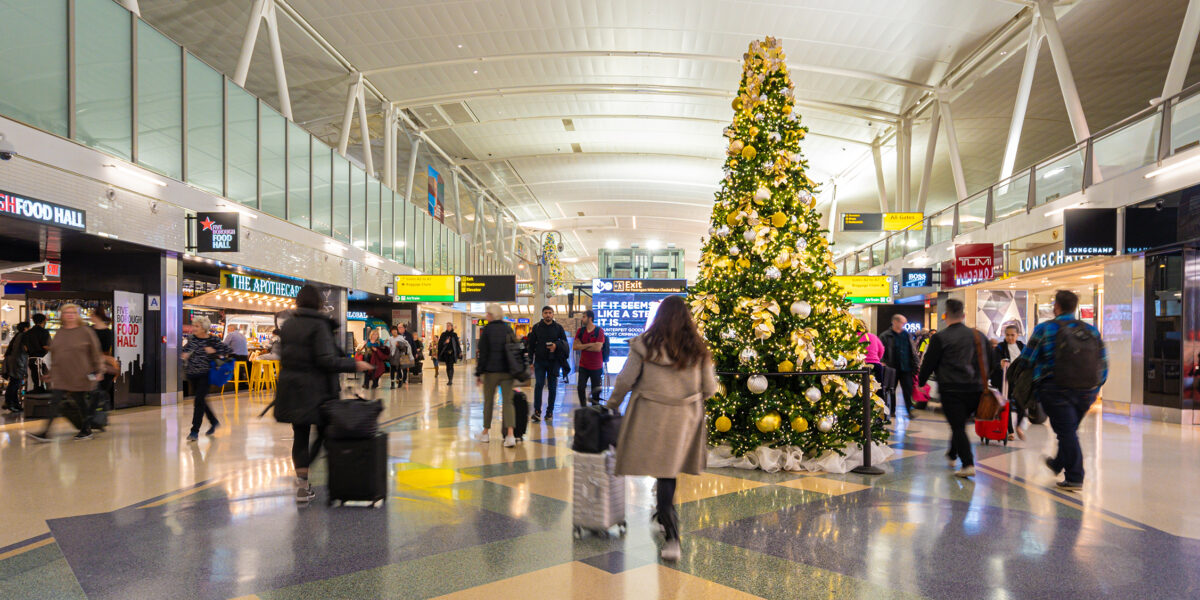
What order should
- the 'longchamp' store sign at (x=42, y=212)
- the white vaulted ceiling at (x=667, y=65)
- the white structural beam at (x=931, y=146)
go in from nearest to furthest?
1. the 'longchamp' store sign at (x=42, y=212)
2. the white vaulted ceiling at (x=667, y=65)
3. the white structural beam at (x=931, y=146)

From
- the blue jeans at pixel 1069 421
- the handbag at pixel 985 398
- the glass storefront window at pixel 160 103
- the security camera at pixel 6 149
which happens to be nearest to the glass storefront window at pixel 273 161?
the glass storefront window at pixel 160 103

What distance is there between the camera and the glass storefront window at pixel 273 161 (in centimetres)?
1600

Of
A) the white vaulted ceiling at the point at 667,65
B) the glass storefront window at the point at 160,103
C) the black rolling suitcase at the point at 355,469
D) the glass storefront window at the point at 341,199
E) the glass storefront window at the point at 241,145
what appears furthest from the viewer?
the glass storefront window at the point at 341,199

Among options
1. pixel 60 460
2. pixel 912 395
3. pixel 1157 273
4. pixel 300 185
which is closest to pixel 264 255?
pixel 300 185

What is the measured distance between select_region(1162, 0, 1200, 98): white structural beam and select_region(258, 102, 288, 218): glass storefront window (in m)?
17.2

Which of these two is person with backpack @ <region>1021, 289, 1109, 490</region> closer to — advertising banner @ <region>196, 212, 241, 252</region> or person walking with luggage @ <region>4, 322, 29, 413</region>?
advertising banner @ <region>196, 212, 241, 252</region>

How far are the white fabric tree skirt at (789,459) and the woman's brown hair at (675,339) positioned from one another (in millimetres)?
2713

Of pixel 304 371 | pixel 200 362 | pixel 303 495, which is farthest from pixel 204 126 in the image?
pixel 303 495

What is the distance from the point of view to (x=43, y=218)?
30.8ft

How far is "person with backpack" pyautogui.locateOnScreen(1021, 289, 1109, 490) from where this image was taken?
565 cm

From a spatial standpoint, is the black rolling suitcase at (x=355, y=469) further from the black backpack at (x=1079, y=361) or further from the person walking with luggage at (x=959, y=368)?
the black backpack at (x=1079, y=361)

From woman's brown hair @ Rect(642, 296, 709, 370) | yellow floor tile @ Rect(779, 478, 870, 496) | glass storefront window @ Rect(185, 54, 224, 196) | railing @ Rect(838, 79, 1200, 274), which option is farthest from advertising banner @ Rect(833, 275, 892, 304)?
woman's brown hair @ Rect(642, 296, 709, 370)

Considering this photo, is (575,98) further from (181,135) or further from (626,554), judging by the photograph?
(626,554)

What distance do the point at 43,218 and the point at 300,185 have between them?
878 cm
